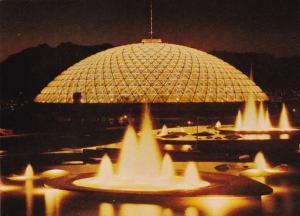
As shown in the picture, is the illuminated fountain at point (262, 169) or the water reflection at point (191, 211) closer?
the water reflection at point (191, 211)

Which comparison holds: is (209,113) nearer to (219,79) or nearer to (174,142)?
(219,79)

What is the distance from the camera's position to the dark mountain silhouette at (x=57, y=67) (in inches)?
3054

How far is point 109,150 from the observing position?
72.0 feet

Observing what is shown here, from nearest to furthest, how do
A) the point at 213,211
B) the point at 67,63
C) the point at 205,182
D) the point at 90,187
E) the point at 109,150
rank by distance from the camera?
the point at 213,211 < the point at 90,187 < the point at 205,182 < the point at 109,150 < the point at 67,63

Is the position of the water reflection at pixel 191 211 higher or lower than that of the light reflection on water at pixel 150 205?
higher

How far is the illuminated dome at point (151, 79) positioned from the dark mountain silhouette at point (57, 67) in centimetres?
2064

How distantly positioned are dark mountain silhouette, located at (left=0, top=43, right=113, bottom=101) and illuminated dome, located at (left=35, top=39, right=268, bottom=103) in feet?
66.8

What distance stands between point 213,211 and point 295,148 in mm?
11534

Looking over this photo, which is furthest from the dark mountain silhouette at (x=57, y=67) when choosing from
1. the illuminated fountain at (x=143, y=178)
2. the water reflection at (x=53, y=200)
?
the water reflection at (x=53, y=200)

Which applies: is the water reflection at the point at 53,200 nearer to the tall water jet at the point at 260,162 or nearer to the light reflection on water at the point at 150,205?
the light reflection on water at the point at 150,205

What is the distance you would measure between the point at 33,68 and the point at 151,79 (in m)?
35.8

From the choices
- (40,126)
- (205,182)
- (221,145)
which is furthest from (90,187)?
(40,126)

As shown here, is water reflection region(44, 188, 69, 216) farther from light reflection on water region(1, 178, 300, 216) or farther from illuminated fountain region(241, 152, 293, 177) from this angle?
illuminated fountain region(241, 152, 293, 177)

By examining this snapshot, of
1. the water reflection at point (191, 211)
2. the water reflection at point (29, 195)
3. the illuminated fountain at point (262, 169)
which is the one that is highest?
the water reflection at point (191, 211)
